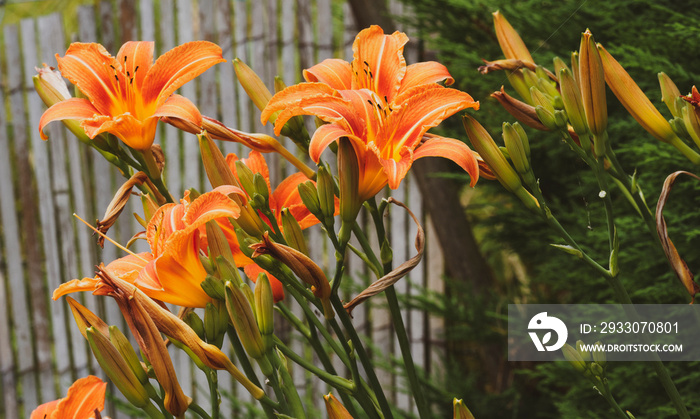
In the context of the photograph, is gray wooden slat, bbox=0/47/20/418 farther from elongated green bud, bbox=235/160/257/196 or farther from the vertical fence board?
elongated green bud, bbox=235/160/257/196

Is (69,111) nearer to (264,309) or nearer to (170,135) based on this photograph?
(264,309)

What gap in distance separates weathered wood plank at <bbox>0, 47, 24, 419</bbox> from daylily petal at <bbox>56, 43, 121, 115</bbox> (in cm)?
148

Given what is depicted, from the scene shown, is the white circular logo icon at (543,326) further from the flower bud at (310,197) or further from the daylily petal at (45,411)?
the daylily petal at (45,411)

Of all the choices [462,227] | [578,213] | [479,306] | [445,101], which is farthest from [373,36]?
[462,227]

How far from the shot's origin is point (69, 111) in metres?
0.36

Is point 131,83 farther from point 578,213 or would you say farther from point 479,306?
point 479,306

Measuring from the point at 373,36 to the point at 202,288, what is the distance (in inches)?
7.3

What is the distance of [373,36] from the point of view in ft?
1.22

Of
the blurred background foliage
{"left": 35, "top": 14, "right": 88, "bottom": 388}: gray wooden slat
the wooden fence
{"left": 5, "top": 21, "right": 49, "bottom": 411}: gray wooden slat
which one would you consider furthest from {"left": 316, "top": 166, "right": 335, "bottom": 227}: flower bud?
{"left": 5, "top": 21, "right": 49, "bottom": 411}: gray wooden slat

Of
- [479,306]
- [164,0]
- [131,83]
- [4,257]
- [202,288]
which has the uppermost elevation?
[164,0]

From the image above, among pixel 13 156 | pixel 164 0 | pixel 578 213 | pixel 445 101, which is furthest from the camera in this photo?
pixel 13 156

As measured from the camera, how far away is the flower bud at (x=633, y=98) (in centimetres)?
36

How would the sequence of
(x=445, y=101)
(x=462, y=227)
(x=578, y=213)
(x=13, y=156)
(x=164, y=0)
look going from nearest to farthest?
1. (x=445, y=101)
2. (x=578, y=213)
3. (x=462, y=227)
4. (x=164, y=0)
5. (x=13, y=156)

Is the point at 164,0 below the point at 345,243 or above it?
above
